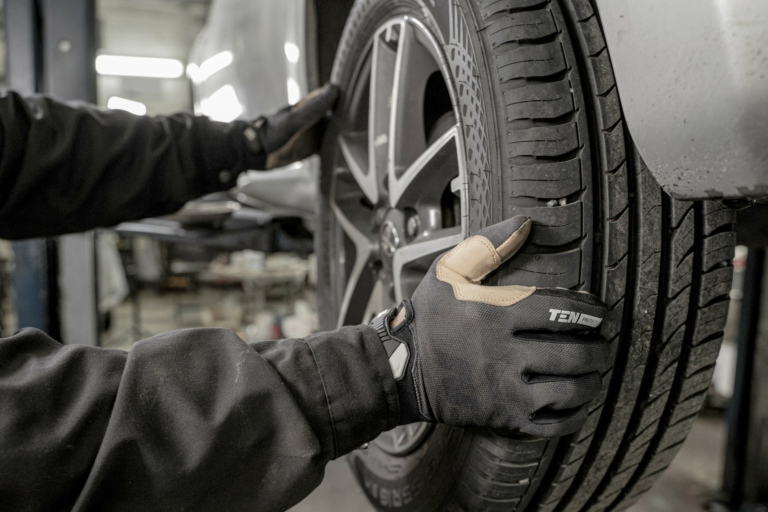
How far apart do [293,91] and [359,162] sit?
511 mm

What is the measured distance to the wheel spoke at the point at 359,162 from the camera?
1.15 meters

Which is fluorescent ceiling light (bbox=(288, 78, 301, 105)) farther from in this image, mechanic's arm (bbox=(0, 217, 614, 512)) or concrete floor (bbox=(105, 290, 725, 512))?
concrete floor (bbox=(105, 290, 725, 512))

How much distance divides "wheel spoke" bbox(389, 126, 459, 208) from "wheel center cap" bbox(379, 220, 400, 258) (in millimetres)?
57

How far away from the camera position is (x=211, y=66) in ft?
7.25

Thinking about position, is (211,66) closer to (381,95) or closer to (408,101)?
(381,95)

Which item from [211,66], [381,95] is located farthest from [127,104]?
[381,95]

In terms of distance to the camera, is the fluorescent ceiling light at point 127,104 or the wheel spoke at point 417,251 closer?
the wheel spoke at point 417,251

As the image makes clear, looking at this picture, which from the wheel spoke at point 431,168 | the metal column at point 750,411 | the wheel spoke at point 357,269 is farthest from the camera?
the metal column at point 750,411

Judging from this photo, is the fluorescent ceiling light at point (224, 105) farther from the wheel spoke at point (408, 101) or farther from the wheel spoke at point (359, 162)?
the wheel spoke at point (408, 101)

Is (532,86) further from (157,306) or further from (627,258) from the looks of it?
(157,306)

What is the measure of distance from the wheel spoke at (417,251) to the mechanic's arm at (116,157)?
521 millimetres

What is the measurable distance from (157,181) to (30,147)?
0.27 m

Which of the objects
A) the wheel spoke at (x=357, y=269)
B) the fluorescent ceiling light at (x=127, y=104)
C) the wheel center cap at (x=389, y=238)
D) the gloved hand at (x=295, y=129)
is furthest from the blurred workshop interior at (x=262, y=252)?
the fluorescent ceiling light at (x=127, y=104)

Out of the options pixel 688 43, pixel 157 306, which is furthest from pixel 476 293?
pixel 157 306
